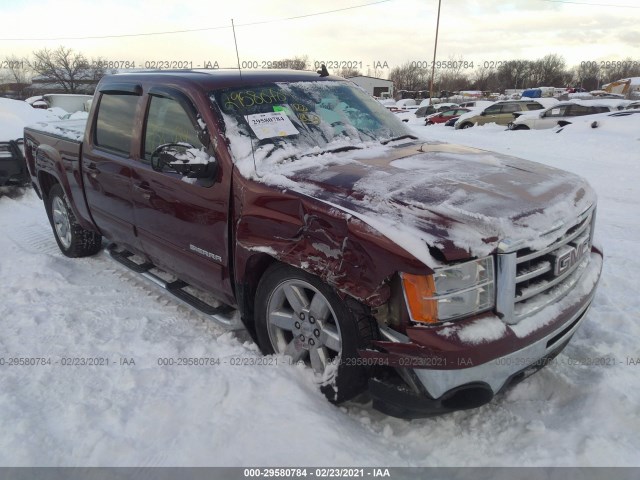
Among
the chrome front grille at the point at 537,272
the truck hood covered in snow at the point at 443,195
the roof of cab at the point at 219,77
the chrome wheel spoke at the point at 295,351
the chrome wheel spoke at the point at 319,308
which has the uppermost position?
the roof of cab at the point at 219,77

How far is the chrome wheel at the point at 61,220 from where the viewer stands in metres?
5.13

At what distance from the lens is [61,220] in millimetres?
5281

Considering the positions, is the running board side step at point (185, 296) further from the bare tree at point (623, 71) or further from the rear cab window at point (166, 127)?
the bare tree at point (623, 71)

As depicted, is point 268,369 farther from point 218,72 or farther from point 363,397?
point 218,72

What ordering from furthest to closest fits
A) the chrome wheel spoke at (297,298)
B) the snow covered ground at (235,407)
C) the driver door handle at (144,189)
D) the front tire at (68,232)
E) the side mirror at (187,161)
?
the front tire at (68,232) < the driver door handle at (144,189) < the side mirror at (187,161) < the chrome wheel spoke at (297,298) < the snow covered ground at (235,407)

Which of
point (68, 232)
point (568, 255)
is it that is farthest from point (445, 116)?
point (568, 255)

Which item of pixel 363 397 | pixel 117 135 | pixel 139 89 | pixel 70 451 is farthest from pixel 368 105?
pixel 70 451

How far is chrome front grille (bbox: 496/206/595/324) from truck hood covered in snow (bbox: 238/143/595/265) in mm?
62

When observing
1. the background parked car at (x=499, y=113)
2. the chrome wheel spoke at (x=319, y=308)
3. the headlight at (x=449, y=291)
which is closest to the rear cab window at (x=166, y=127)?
the chrome wheel spoke at (x=319, y=308)

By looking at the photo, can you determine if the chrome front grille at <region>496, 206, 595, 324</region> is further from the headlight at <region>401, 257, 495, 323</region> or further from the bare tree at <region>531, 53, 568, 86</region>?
the bare tree at <region>531, 53, 568, 86</region>

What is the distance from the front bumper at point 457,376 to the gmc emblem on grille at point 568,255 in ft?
0.67

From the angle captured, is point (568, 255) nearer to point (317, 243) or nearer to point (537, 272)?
point (537, 272)

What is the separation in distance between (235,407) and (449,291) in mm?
1236

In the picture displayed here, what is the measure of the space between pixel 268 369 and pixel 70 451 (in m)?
1.03
